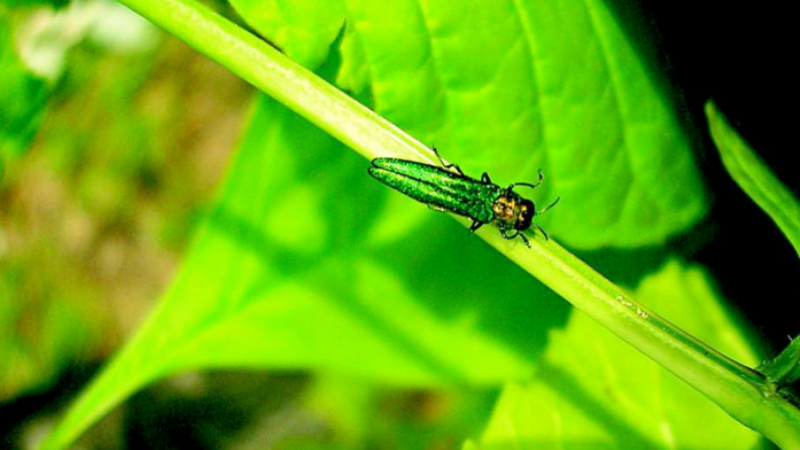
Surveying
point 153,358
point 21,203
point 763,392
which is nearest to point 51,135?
point 21,203

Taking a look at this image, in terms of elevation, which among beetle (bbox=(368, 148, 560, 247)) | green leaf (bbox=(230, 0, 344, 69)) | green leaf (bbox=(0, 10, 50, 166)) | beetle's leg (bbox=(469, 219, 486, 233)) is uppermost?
beetle (bbox=(368, 148, 560, 247))

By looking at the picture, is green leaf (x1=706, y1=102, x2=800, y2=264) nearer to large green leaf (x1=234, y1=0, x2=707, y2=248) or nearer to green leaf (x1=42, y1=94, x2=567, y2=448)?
large green leaf (x1=234, y1=0, x2=707, y2=248)

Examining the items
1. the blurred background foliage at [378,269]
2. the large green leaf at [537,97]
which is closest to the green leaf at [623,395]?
the blurred background foliage at [378,269]

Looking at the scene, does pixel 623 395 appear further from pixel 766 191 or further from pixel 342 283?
pixel 342 283

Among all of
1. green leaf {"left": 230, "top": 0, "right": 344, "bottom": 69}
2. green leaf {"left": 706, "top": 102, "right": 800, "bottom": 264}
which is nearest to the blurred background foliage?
green leaf {"left": 230, "top": 0, "right": 344, "bottom": 69}

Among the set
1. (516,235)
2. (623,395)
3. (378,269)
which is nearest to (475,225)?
(516,235)
